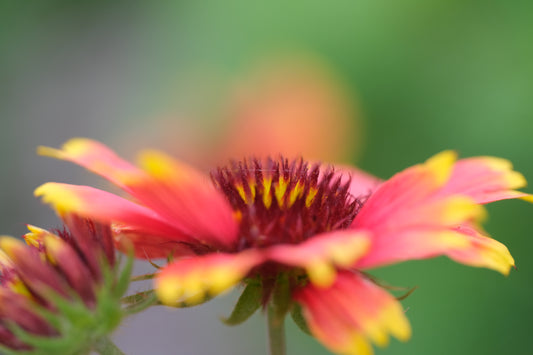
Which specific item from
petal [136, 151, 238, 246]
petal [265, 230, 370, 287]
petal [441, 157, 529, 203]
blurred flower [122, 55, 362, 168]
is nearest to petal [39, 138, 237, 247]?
petal [136, 151, 238, 246]

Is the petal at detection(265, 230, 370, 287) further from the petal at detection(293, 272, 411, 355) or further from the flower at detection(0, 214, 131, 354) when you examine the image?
the flower at detection(0, 214, 131, 354)

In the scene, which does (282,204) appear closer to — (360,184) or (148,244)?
(148,244)

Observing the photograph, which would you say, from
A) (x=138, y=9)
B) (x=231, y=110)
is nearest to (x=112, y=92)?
(x=138, y=9)

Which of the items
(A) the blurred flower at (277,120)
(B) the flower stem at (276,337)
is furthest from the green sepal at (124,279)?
(A) the blurred flower at (277,120)

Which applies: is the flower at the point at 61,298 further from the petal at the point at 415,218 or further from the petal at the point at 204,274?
the petal at the point at 415,218

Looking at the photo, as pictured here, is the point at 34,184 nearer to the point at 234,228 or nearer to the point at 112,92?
the point at 112,92

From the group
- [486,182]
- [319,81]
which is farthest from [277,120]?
[486,182]

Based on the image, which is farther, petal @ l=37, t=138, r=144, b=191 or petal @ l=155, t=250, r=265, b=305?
petal @ l=37, t=138, r=144, b=191
